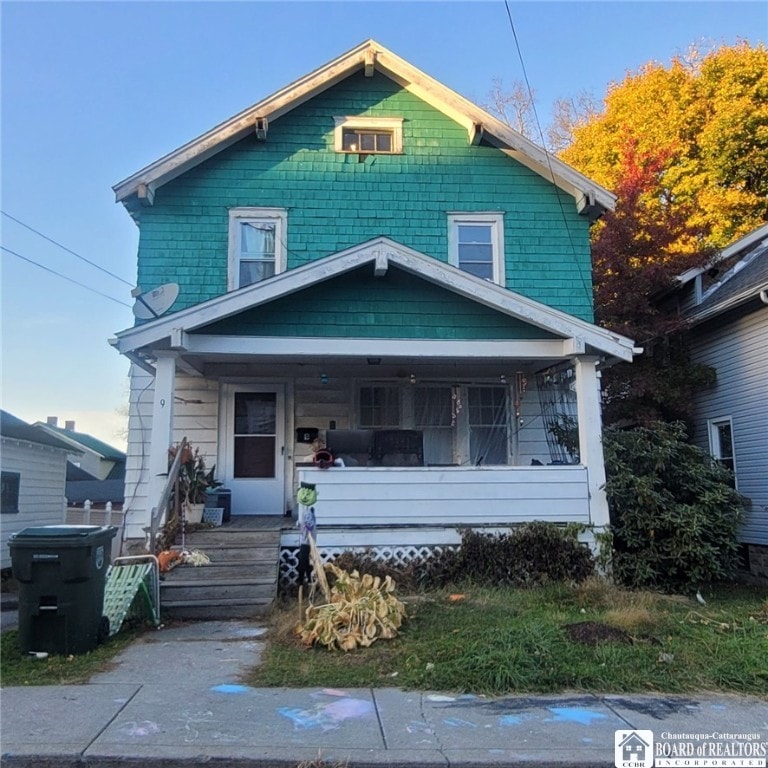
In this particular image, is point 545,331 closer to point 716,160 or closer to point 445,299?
point 445,299

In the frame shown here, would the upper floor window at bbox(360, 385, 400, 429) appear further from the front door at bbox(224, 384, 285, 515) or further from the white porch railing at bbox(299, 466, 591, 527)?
the white porch railing at bbox(299, 466, 591, 527)

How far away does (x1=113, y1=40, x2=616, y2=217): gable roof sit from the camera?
10359mm

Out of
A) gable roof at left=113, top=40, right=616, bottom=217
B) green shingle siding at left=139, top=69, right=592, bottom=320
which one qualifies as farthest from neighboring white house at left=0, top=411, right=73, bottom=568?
gable roof at left=113, top=40, right=616, bottom=217

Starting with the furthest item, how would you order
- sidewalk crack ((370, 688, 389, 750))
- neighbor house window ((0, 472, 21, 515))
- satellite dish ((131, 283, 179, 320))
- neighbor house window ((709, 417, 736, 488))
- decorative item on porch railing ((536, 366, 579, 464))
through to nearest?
1. neighbor house window ((0, 472, 21, 515))
2. neighbor house window ((709, 417, 736, 488))
3. decorative item on porch railing ((536, 366, 579, 464))
4. satellite dish ((131, 283, 179, 320))
5. sidewalk crack ((370, 688, 389, 750))

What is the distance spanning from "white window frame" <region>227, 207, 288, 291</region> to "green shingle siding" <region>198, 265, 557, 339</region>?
219 centimetres

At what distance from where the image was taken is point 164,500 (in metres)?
7.71

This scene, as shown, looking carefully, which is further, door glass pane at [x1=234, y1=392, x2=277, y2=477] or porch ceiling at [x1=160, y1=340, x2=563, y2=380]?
door glass pane at [x1=234, y1=392, x2=277, y2=477]

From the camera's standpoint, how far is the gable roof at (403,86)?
34.0 feet

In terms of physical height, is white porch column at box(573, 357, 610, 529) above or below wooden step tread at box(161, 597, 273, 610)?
above

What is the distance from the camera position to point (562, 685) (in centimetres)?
484

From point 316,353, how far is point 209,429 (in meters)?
2.90

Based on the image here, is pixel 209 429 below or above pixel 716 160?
below

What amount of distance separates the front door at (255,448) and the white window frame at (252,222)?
1.76 metres

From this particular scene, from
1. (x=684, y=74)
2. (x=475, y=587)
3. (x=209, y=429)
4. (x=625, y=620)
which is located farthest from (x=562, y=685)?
(x=684, y=74)
